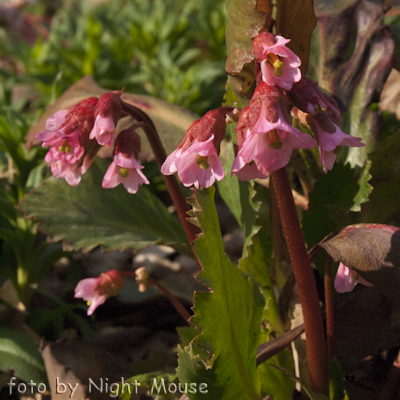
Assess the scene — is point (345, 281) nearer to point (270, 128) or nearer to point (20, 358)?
point (270, 128)

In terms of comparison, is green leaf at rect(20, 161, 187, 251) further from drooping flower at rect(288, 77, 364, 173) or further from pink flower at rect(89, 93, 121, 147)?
drooping flower at rect(288, 77, 364, 173)

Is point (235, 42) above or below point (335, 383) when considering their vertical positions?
above

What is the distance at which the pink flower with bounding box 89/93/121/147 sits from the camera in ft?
2.83

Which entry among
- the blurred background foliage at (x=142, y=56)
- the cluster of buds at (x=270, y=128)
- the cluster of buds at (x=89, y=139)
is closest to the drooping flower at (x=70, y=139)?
the cluster of buds at (x=89, y=139)

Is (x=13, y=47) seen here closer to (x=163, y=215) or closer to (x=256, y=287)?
(x=163, y=215)

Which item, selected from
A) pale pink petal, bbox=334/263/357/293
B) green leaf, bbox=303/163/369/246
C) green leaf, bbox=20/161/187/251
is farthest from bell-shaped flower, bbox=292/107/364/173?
green leaf, bbox=20/161/187/251

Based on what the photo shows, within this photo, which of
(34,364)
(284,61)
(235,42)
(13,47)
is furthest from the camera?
(13,47)

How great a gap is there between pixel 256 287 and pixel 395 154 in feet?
1.43

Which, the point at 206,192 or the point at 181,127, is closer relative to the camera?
the point at 206,192

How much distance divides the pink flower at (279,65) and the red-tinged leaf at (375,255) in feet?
0.98

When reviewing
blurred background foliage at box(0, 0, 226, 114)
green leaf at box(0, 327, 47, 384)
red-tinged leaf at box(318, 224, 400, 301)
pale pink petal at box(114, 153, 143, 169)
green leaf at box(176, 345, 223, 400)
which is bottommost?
green leaf at box(0, 327, 47, 384)

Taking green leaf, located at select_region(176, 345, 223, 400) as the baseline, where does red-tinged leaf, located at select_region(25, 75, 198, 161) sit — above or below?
above

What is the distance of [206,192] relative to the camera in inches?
33.4

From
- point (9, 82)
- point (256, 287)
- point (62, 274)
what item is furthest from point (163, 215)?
point (9, 82)
